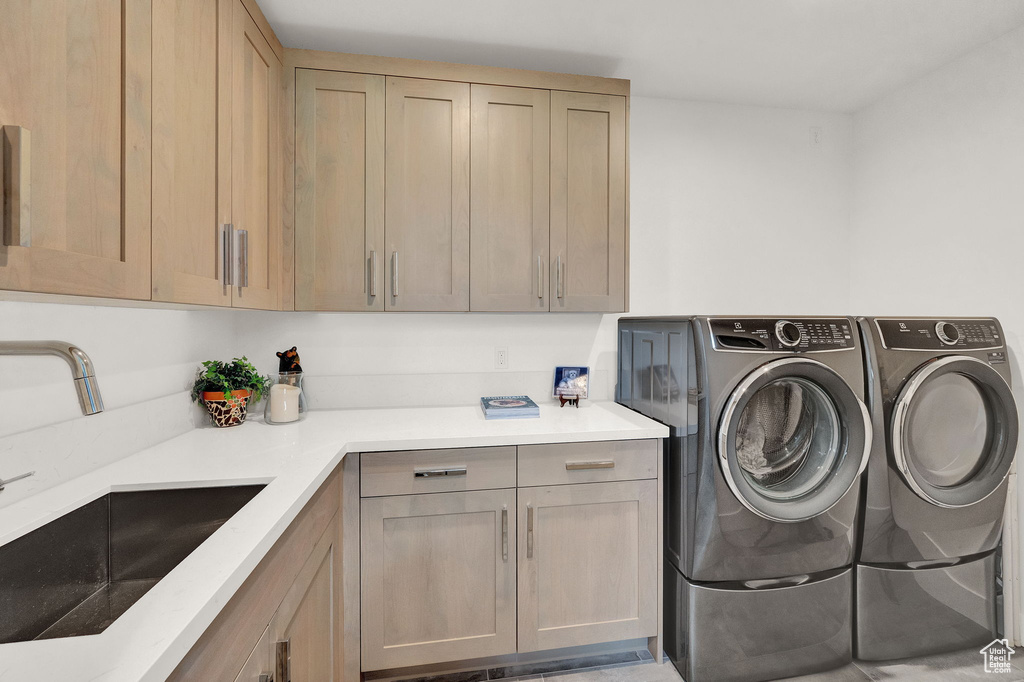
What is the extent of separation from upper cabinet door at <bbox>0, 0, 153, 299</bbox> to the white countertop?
49 cm

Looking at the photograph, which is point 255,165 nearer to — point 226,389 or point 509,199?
point 226,389

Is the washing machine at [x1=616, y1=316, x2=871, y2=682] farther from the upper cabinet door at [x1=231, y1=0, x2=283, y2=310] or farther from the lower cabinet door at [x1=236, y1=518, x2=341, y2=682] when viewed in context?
the upper cabinet door at [x1=231, y1=0, x2=283, y2=310]

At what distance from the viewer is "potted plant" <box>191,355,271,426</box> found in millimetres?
1792

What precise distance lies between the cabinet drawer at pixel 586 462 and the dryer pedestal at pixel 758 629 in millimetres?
430

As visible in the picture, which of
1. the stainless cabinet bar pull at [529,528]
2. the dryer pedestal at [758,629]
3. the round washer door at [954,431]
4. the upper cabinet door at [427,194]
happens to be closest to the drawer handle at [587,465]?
the stainless cabinet bar pull at [529,528]

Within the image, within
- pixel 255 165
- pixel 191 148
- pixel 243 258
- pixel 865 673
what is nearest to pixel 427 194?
pixel 255 165

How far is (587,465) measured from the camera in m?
1.76

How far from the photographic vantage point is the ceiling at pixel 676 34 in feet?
5.83

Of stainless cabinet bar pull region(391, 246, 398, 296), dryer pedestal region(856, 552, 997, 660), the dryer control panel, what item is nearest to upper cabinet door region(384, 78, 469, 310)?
stainless cabinet bar pull region(391, 246, 398, 296)

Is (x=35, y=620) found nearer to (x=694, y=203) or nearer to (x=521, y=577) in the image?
(x=521, y=577)

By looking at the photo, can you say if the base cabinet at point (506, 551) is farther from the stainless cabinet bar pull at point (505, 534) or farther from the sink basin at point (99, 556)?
the sink basin at point (99, 556)

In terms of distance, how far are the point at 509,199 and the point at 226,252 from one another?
108cm

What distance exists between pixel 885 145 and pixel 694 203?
1.05m

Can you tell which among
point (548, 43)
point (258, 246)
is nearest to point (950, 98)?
point (548, 43)
